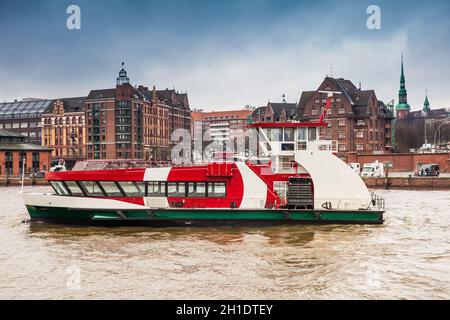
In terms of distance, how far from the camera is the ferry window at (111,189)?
1081 inches

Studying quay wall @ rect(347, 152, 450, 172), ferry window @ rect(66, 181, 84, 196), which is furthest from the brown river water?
quay wall @ rect(347, 152, 450, 172)

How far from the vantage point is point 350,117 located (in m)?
95.2

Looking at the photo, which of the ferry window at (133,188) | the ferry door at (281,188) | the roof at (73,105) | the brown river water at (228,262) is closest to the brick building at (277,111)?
the roof at (73,105)

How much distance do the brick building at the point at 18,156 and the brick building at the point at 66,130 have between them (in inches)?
Result: 920

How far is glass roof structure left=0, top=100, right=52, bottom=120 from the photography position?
132 metres

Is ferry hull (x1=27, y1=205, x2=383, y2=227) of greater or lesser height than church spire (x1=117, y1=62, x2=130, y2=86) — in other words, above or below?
below

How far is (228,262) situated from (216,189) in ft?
27.3

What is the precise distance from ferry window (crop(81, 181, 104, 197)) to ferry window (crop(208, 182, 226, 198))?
603 cm

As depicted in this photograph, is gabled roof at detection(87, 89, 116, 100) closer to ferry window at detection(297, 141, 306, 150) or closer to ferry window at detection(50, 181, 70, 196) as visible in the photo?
ferry window at detection(50, 181, 70, 196)

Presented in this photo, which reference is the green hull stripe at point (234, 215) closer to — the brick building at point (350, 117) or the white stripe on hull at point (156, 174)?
the white stripe on hull at point (156, 174)

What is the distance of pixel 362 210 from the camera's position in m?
26.9

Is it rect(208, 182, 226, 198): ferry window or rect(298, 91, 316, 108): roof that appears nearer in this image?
rect(208, 182, 226, 198): ferry window

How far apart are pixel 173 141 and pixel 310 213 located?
10508 cm
